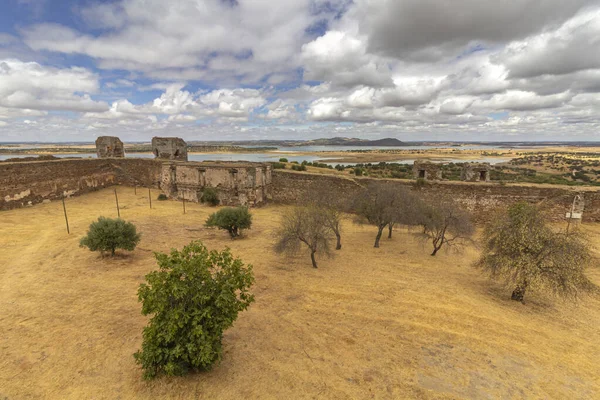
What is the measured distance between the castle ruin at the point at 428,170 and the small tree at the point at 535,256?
34.7 ft

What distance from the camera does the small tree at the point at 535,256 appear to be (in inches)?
299

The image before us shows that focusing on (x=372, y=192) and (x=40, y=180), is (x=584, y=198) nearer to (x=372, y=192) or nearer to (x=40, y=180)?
(x=372, y=192)

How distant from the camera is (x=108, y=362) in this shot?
568cm

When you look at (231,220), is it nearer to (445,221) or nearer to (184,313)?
(184,313)

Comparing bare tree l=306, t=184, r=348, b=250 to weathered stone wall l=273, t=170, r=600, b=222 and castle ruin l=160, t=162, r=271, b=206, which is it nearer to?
weathered stone wall l=273, t=170, r=600, b=222

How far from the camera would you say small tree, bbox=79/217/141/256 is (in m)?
10.6

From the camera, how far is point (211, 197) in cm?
2164

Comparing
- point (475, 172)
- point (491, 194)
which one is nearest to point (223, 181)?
point (491, 194)

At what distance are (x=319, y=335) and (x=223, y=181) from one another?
17.1 meters

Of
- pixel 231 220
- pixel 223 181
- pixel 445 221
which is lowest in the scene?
pixel 231 220

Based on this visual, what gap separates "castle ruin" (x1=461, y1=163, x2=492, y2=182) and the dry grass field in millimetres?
10580

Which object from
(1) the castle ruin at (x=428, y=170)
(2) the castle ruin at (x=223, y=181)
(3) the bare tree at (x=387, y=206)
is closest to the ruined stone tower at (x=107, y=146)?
(2) the castle ruin at (x=223, y=181)

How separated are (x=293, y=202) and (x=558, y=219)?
16.4 metres

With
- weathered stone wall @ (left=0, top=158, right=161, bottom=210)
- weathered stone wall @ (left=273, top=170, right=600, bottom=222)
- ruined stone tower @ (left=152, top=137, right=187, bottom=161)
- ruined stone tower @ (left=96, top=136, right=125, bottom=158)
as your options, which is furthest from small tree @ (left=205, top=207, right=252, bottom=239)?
ruined stone tower @ (left=96, top=136, right=125, bottom=158)
